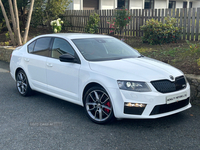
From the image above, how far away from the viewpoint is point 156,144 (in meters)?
3.82

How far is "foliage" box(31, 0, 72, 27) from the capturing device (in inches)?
662

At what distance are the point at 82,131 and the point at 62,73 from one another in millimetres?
1357

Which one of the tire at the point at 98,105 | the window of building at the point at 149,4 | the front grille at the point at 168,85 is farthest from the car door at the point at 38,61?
the window of building at the point at 149,4

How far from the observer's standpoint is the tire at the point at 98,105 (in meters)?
4.42

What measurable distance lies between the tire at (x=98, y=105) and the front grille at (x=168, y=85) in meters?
0.83

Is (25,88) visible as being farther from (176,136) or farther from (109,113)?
(176,136)

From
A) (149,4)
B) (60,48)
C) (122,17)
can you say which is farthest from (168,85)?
(149,4)

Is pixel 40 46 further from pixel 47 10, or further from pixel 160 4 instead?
pixel 160 4

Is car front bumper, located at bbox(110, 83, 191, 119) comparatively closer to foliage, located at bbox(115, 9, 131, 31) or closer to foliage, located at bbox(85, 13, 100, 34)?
foliage, located at bbox(115, 9, 131, 31)

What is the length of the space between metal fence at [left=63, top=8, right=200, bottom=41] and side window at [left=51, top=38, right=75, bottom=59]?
7.90 meters

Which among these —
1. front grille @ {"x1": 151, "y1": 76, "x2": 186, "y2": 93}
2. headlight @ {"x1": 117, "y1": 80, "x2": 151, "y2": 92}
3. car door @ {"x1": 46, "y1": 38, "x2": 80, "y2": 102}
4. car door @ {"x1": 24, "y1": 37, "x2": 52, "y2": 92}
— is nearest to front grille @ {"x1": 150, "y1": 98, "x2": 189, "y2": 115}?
front grille @ {"x1": 151, "y1": 76, "x2": 186, "y2": 93}

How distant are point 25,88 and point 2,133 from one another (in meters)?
2.23

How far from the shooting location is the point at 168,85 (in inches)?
168

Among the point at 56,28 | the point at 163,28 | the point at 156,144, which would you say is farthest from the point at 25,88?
the point at 56,28
